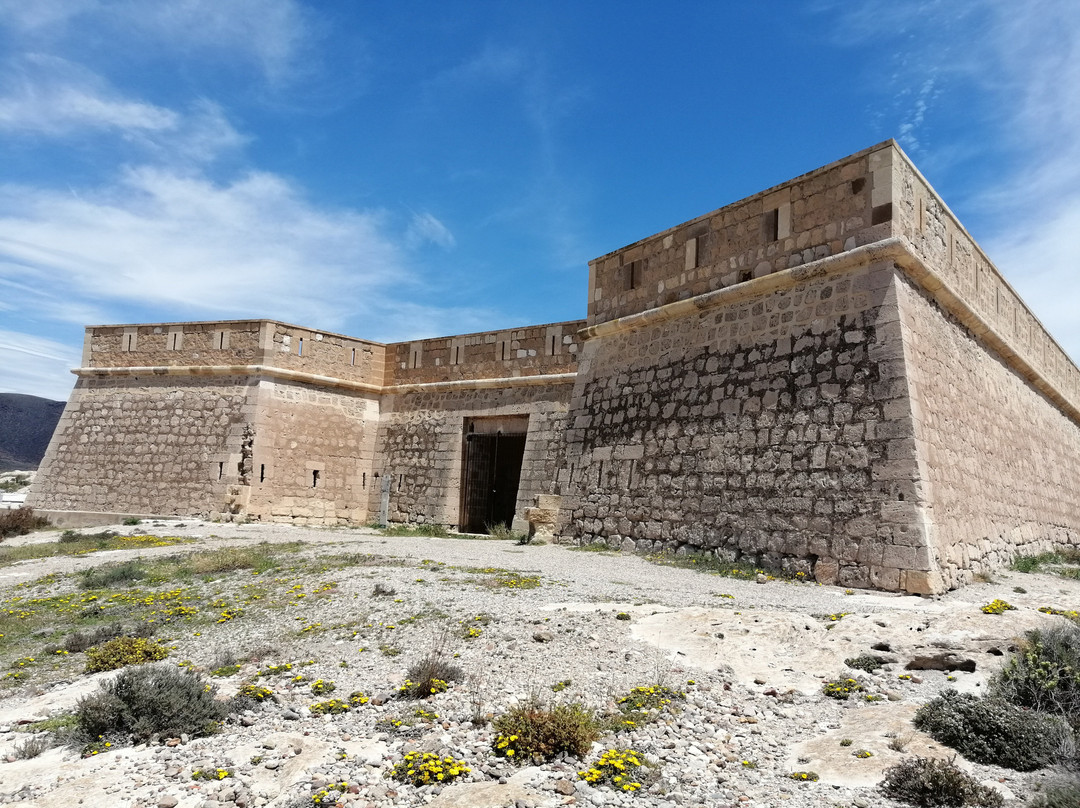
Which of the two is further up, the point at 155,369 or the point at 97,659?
the point at 155,369

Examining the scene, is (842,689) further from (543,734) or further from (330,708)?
(330,708)

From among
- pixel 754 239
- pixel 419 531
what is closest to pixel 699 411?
pixel 754 239

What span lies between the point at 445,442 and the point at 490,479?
1.39 meters

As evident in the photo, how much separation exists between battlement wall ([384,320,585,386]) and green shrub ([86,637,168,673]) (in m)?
10.6

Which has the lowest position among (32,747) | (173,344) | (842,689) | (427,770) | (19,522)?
(32,747)

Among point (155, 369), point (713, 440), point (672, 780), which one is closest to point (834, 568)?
point (713, 440)

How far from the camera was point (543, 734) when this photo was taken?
12.2 feet

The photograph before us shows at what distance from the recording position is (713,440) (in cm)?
952

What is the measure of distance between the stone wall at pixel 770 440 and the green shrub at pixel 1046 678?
259 centimetres

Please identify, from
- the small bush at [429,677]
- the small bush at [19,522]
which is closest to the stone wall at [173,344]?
the small bush at [19,522]

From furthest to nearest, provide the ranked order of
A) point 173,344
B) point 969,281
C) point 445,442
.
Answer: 1. point 173,344
2. point 445,442
3. point 969,281

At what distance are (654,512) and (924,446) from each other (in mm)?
3703

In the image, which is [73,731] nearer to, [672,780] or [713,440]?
[672,780]

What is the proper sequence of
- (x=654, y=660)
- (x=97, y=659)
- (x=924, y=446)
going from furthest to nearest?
(x=924, y=446), (x=97, y=659), (x=654, y=660)
